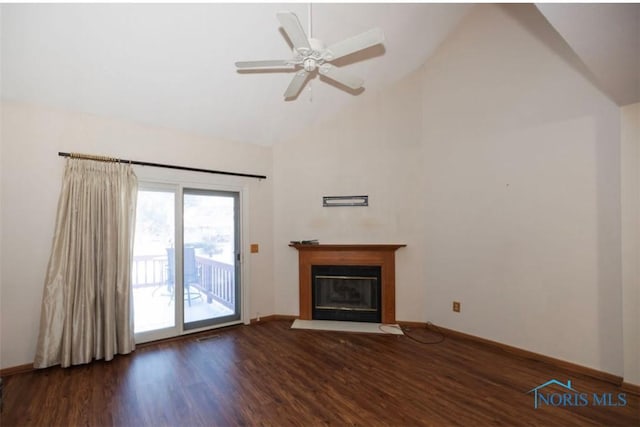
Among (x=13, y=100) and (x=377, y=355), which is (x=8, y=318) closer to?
(x=13, y=100)

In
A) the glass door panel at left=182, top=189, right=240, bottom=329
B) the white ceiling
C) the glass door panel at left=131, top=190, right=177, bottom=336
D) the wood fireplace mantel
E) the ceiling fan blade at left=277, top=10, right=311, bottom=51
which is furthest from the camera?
the wood fireplace mantel

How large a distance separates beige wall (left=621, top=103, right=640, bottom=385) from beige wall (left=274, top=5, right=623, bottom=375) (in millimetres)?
123

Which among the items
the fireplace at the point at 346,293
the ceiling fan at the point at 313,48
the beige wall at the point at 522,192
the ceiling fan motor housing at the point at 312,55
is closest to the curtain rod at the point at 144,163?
the fireplace at the point at 346,293

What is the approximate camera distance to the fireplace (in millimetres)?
4004

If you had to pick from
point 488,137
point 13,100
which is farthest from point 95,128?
point 488,137

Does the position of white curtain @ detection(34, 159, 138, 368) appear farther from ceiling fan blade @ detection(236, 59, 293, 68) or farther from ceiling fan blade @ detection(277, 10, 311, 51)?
ceiling fan blade @ detection(277, 10, 311, 51)

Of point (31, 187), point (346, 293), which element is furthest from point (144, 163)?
point (346, 293)

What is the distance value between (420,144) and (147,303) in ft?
13.8

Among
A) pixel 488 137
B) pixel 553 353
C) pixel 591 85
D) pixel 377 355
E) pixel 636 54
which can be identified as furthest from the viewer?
pixel 488 137

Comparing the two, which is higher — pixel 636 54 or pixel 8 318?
pixel 636 54

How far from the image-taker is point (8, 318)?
261cm

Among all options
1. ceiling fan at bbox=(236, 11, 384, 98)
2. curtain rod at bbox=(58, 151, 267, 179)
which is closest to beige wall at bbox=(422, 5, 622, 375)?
ceiling fan at bbox=(236, 11, 384, 98)

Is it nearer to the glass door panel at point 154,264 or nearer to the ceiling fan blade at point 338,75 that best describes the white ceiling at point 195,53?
the ceiling fan blade at point 338,75

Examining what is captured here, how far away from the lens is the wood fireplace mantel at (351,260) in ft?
12.9
